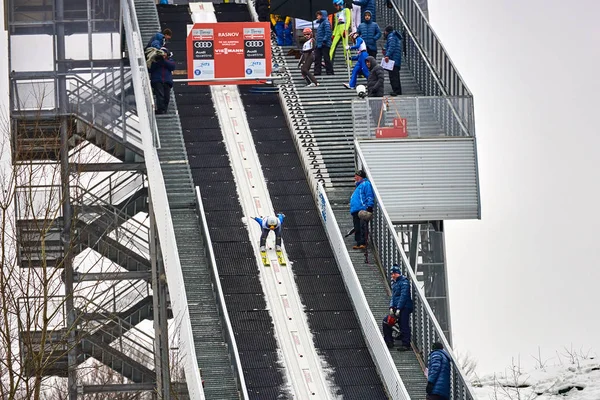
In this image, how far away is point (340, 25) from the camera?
151 feet

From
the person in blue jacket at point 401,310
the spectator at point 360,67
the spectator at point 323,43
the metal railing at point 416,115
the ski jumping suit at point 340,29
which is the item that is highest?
the ski jumping suit at point 340,29

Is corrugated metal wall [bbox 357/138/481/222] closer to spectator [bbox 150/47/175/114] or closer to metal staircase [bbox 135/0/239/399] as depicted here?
metal staircase [bbox 135/0/239/399]

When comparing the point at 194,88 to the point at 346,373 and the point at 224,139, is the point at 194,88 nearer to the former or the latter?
the point at 224,139

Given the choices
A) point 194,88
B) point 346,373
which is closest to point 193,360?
point 346,373

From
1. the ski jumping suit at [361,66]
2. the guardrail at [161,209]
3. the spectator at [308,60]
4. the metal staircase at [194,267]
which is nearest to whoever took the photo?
the guardrail at [161,209]

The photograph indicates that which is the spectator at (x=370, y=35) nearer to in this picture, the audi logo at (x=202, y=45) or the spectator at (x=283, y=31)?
the spectator at (x=283, y=31)

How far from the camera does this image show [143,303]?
165 ft

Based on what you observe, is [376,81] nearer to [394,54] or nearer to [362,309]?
[394,54]

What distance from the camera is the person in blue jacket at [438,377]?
3073 cm

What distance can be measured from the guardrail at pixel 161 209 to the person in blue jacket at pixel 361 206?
349 cm

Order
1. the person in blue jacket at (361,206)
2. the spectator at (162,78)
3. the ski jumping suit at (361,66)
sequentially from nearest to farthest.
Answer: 1. the person in blue jacket at (361,206)
2. the spectator at (162,78)
3. the ski jumping suit at (361,66)

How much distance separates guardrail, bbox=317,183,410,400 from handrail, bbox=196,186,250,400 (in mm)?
2370

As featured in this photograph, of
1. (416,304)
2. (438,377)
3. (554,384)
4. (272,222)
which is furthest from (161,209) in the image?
(554,384)

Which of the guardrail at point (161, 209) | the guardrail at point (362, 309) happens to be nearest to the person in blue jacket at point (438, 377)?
the guardrail at point (362, 309)
